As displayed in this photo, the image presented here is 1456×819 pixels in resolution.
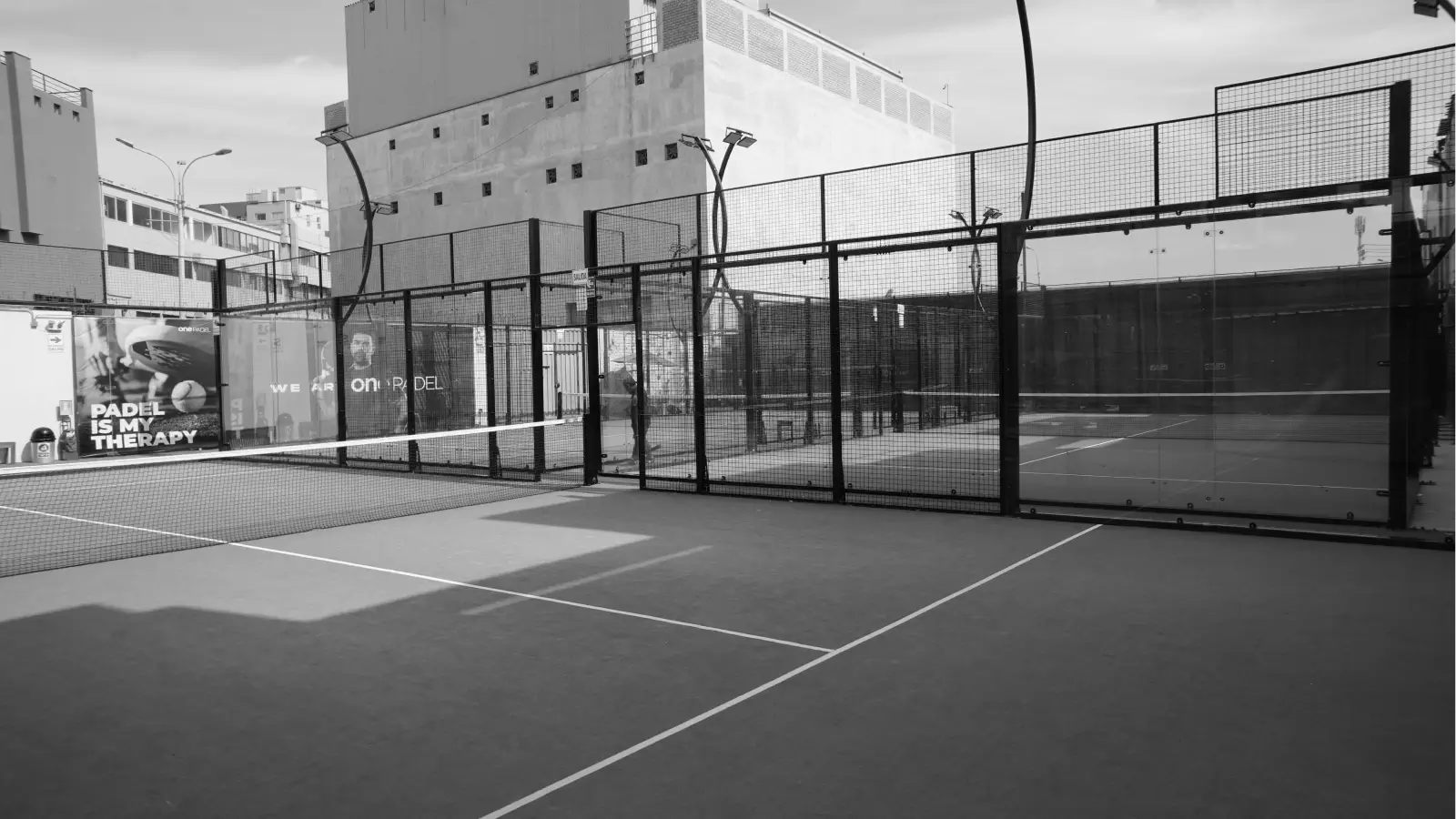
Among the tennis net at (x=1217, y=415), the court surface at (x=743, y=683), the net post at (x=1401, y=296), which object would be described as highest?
the net post at (x=1401, y=296)

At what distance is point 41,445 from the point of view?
56.5ft

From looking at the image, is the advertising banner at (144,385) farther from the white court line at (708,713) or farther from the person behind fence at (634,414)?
the white court line at (708,713)

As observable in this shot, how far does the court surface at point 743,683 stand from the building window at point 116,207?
61.0m

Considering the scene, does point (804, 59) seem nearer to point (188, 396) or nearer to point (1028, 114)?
point (188, 396)

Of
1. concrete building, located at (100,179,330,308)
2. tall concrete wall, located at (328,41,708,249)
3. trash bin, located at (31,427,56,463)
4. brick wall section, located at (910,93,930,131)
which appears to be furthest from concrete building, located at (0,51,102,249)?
brick wall section, located at (910,93,930,131)

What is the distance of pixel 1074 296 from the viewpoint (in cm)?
1015

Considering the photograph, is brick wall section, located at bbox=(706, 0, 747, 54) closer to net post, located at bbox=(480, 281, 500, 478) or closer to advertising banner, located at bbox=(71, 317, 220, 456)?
advertising banner, located at bbox=(71, 317, 220, 456)

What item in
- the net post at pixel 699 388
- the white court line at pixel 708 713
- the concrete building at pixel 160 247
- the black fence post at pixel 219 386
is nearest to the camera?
the white court line at pixel 708 713

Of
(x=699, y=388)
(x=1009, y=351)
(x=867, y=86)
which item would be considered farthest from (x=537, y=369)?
(x=867, y=86)

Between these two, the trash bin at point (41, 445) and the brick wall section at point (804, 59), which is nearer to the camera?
the trash bin at point (41, 445)

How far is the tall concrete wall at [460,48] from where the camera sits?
43.0 metres

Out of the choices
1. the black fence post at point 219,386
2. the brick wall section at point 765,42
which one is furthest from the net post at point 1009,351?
the brick wall section at point 765,42

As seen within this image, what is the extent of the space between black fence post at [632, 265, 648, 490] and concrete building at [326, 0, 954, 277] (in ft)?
84.2

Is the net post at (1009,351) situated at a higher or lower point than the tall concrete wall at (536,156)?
lower
